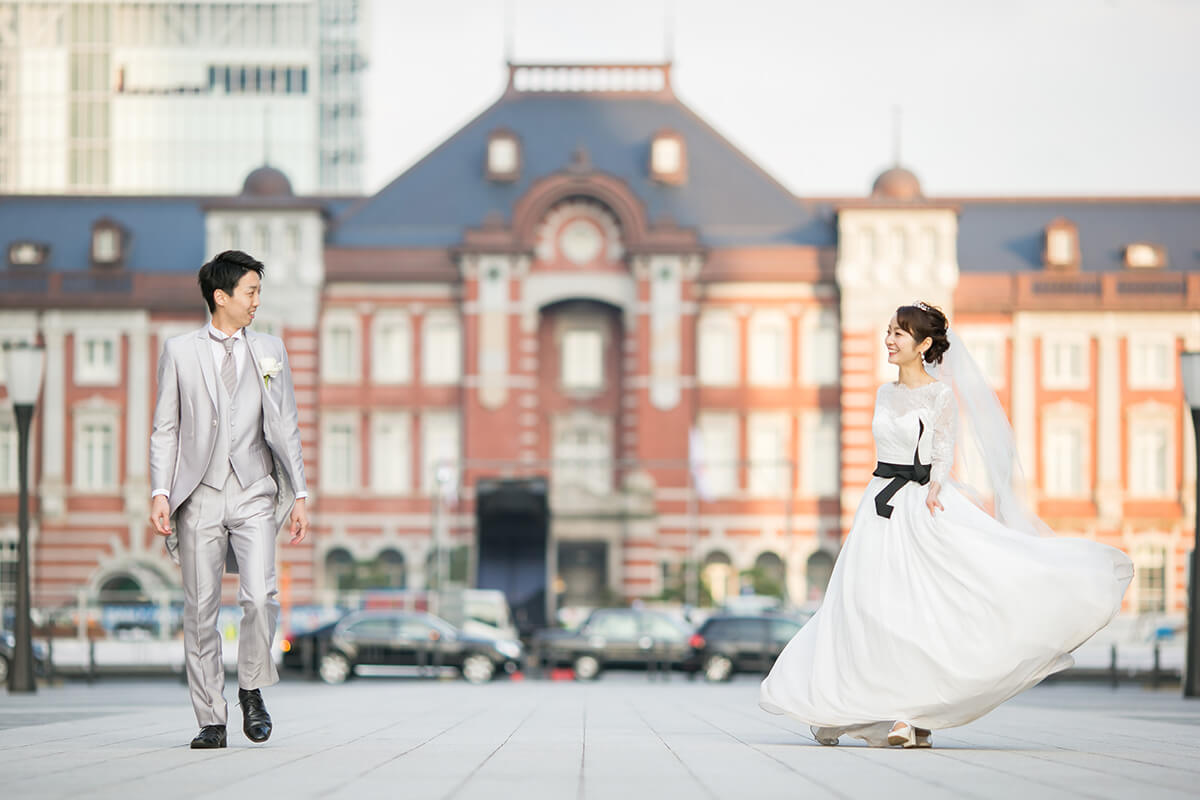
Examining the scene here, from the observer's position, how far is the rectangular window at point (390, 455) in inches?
1971

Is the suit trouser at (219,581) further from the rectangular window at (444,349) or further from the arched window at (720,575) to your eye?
the rectangular window at (444,349)

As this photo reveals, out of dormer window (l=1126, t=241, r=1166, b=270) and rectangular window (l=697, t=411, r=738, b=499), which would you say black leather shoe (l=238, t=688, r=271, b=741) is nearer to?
rectangular window (l=697, t=411, r=738, b=499)

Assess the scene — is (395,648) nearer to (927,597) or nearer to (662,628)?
(662,628)

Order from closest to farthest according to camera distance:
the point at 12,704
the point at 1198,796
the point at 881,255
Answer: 1. the point at 1198,796
2. the point at 12,704
3. the point at 881,255

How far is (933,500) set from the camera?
388 inches

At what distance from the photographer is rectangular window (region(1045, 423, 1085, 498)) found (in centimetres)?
4947

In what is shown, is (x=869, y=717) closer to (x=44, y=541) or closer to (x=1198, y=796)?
(x=1198, y=796)

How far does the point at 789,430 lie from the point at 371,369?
11.2 m

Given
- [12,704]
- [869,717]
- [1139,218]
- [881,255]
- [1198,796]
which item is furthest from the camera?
[1139,218]

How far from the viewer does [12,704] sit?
55.8 feet

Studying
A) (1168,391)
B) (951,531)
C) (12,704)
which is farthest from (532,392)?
(951,531)

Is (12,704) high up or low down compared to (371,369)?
down

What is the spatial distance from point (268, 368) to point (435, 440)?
40.7 m

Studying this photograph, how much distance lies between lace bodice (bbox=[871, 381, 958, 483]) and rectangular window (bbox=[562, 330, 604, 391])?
131ft
